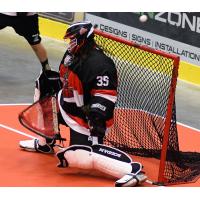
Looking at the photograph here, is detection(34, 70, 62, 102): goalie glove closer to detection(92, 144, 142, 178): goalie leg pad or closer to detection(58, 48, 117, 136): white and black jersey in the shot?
detection(58, 48, 117, 136): white and black jersey

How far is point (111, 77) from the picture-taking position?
7445 millimetres

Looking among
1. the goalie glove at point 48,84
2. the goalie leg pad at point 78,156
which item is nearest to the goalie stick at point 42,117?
the goalie glove at point 48,84

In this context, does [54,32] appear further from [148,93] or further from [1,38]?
[148,93]

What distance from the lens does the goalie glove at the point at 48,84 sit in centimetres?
827

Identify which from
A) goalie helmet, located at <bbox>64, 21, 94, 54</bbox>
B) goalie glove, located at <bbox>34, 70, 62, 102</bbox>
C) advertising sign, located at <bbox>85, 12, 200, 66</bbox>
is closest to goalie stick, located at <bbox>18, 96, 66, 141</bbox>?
goalie glove, located at <bbox>34, 70, 62, 102</bbox>

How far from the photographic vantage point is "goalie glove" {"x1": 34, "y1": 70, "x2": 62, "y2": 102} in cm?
827

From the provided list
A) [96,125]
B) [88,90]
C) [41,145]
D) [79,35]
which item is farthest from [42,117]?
[79,35]

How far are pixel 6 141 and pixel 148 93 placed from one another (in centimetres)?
149

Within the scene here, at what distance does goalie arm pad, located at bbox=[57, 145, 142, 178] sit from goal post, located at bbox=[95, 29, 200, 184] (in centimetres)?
→ 36

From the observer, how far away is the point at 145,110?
843 cm

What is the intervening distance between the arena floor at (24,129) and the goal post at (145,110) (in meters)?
0.19

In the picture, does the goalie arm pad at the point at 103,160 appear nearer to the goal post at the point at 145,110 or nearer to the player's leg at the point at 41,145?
the goal post at the point at 145,110

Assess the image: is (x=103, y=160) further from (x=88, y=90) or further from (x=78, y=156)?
(x=88, y=90)

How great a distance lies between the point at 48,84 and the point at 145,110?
98 cm
